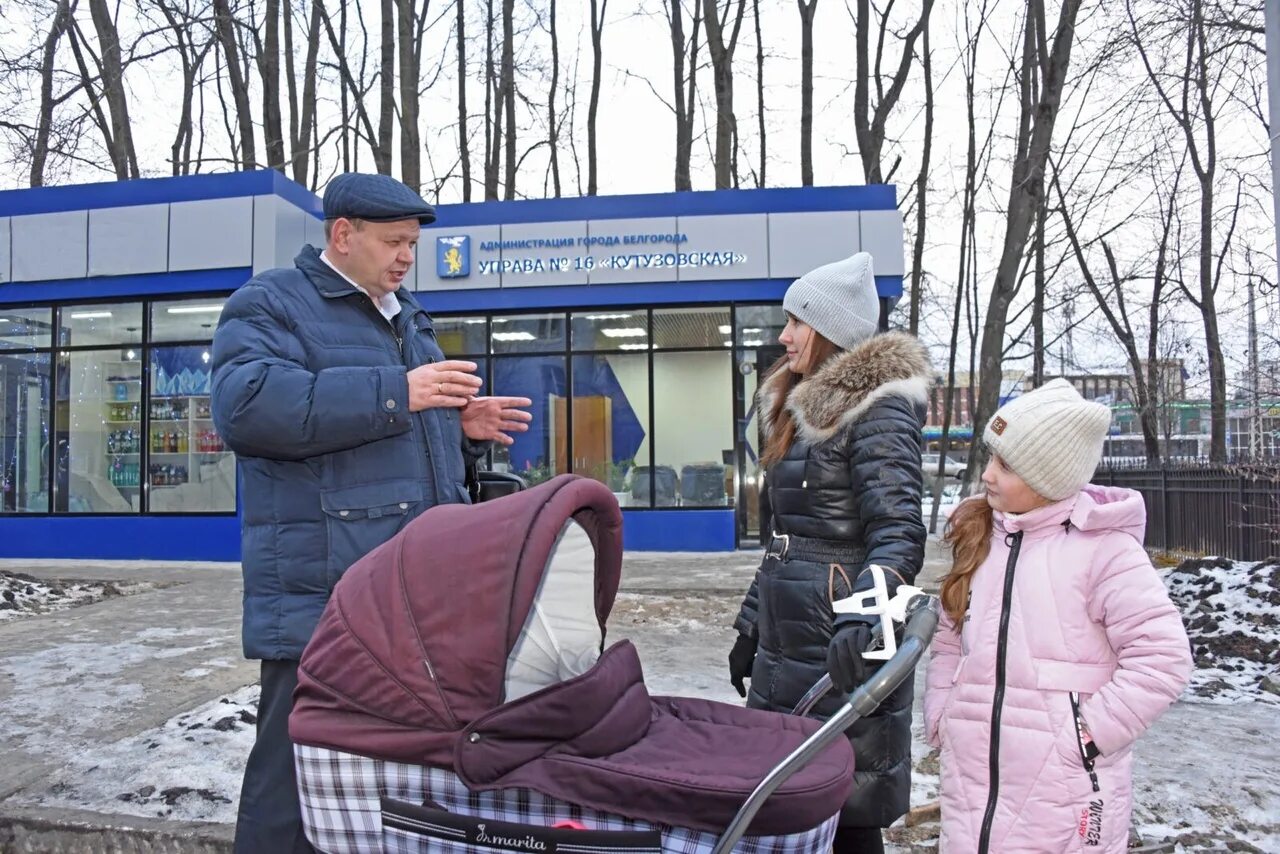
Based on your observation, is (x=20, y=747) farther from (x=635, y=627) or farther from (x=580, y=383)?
(x=580, y=383)

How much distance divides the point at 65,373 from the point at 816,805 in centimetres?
1513

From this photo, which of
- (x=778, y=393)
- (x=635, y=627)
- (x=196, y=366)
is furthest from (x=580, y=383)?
(x=778, y=393)

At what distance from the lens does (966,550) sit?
2.60 meters

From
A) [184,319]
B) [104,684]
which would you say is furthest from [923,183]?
[104,684]

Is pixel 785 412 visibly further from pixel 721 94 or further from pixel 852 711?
pixel 721 94

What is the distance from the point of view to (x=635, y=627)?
7770 millimetres

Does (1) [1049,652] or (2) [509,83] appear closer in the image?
(1) [1049,652]

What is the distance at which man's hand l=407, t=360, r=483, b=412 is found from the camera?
7.63 feet

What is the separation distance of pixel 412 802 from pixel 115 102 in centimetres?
2083

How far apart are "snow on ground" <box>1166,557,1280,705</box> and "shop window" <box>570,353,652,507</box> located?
687cm

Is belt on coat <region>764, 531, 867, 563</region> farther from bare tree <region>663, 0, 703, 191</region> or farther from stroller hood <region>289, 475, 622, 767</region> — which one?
bare tree <region>663, 0, 703, 191</region>

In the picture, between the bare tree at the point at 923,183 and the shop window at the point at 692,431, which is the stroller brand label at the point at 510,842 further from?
the bare tree at the point at 923,183

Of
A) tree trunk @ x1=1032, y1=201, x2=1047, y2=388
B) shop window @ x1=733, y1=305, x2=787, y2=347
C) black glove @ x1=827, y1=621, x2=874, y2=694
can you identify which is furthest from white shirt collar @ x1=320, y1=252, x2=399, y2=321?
tree trunk @ x1=1032, y1=201, x2=1047, y2=388

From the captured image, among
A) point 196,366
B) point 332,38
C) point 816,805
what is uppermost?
point 332,38
